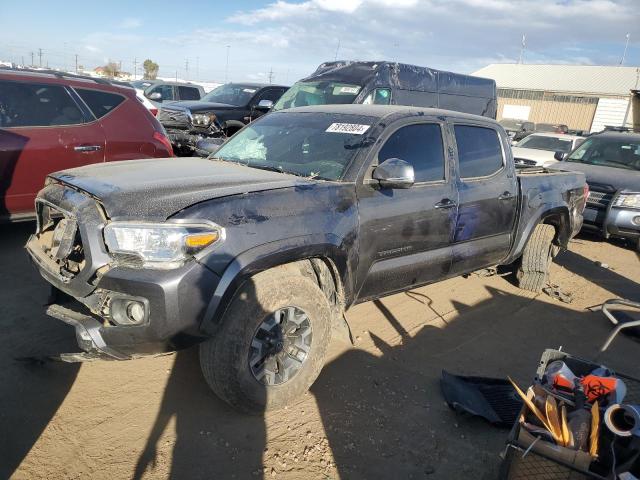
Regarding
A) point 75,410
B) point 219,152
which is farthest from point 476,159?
point 75,410

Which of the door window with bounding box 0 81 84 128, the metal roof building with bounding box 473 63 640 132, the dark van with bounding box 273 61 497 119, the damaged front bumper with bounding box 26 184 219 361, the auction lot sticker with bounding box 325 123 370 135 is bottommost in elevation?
the damaged front bumper with bounding box 26 184 219 361

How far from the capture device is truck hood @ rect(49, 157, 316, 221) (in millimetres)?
2617

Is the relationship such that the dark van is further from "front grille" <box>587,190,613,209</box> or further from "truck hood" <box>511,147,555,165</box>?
"front grille" <box>587,190,613,209</box>

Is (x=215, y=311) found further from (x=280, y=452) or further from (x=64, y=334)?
(x=64, y=334)

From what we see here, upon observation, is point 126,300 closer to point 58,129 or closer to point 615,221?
point 58,129

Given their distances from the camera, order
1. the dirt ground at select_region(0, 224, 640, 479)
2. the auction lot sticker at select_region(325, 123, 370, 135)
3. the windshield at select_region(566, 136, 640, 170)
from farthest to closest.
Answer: the windshield at select_region(566, 136, 640, 170), the auction lot sticker at select_region(325, 123, 370, 135), the dirt ground at select_region(0, 224, 640, 479)

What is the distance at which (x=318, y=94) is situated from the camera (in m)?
8.99

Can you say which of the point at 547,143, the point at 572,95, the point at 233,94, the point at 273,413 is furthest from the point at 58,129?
the point at 572,95

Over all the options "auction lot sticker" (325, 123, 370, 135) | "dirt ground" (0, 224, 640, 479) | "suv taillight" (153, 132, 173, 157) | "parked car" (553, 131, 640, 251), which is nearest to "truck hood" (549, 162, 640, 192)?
"parked car" (553, 131, 640, 251)

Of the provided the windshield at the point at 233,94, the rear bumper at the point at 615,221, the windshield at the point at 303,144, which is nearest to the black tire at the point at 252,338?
Answer: the windshield at the point at 303,144

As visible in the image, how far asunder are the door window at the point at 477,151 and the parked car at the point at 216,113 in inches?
233

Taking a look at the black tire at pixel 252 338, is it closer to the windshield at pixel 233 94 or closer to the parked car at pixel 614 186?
the parked car at pixel 614 186

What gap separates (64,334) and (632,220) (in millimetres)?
7818

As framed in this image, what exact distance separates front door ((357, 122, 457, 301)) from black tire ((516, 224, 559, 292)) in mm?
1719
